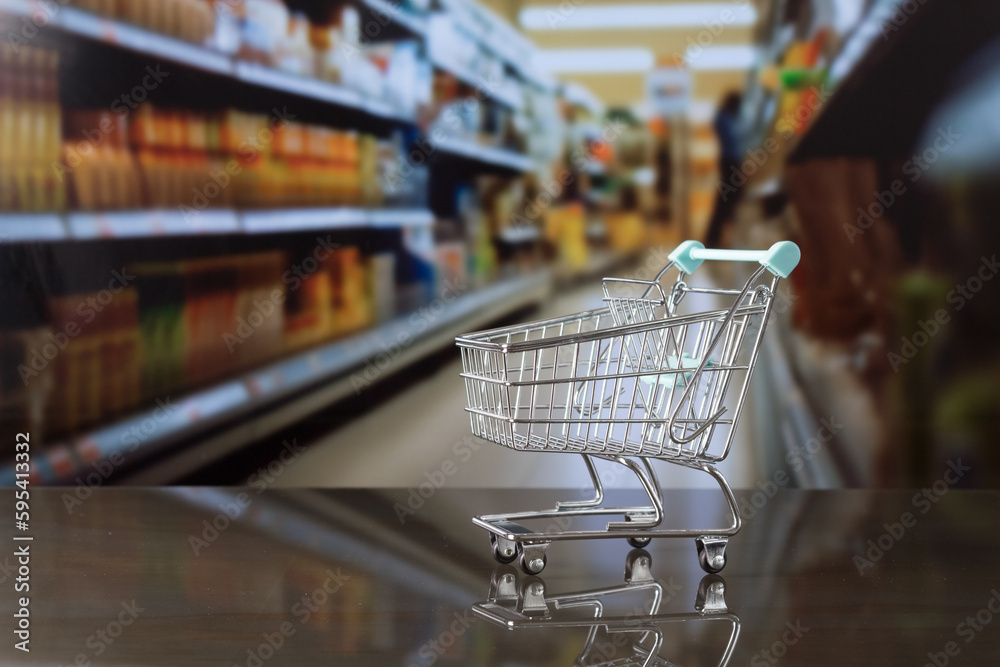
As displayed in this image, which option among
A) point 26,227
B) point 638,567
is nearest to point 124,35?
point 26,227

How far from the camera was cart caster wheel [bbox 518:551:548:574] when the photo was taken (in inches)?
99.9

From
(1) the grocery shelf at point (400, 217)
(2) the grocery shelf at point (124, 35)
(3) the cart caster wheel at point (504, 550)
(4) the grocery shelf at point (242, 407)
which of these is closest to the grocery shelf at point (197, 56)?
(2) the grocery shelf at point (124, 35)

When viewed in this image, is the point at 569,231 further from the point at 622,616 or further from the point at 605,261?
the point at 622,616

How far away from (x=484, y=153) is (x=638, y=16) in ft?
2.29

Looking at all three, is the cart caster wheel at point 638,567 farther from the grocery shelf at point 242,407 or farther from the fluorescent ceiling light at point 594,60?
the fluorescent ceiling light at point 594,60

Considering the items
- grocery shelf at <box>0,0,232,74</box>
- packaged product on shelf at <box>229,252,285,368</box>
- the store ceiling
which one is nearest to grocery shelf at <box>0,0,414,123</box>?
grocery shelf at <box>0,0,232,74</box>

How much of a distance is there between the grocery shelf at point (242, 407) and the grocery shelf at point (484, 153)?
1.32 feet

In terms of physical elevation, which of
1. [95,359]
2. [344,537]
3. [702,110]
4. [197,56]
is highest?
[197,56]

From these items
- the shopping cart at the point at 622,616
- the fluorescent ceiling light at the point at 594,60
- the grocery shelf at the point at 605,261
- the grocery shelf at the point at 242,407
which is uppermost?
the fluorescent ceiling light at the point at 594,60

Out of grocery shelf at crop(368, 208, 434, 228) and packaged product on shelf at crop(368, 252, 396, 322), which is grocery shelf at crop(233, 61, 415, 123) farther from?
packaged product on shelf at crop(368, 252, 396, 322)

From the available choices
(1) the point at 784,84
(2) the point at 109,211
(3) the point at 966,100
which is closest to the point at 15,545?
(2) the point at 109,211

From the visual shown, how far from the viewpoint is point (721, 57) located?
3539 millimetres

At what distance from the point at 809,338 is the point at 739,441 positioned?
0.42 meters

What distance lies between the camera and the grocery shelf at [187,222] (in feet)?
10.6
